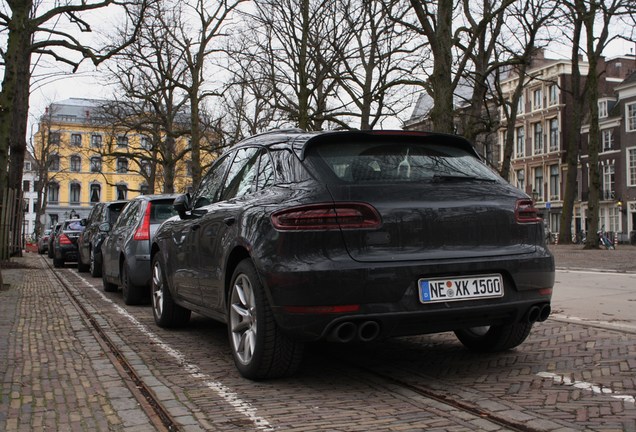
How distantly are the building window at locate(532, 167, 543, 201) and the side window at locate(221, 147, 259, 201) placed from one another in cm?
5894

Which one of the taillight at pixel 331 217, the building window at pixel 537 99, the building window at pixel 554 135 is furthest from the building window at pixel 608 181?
the taillight at pixel 331 217

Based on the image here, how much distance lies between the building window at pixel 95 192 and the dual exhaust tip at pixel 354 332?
9818 cm

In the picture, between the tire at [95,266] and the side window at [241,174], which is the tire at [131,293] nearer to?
the side window at [241,174]

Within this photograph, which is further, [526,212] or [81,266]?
[81,266]

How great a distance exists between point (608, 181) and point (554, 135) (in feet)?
25.0

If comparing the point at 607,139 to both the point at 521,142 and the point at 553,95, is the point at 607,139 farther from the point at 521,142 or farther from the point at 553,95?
the point at 521,142

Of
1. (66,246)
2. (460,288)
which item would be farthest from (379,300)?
(66,246)

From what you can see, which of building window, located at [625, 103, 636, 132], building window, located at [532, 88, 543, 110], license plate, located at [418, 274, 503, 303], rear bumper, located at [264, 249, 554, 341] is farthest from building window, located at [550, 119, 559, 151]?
rear bumper, located at [264, 249, 554, 341]

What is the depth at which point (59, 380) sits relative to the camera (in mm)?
4844

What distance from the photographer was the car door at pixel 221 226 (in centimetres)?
504

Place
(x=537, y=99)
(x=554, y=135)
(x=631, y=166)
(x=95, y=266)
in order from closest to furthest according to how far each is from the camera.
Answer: (x=95, y=266), (x=631, y=166), (x=554, y=135), (x=537, y=99)

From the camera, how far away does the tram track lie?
3.79 m

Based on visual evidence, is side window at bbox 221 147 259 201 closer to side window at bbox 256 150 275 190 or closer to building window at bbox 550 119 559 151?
side window at bbox 256 150 275 190

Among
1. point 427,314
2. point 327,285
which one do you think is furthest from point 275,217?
point 427,314
